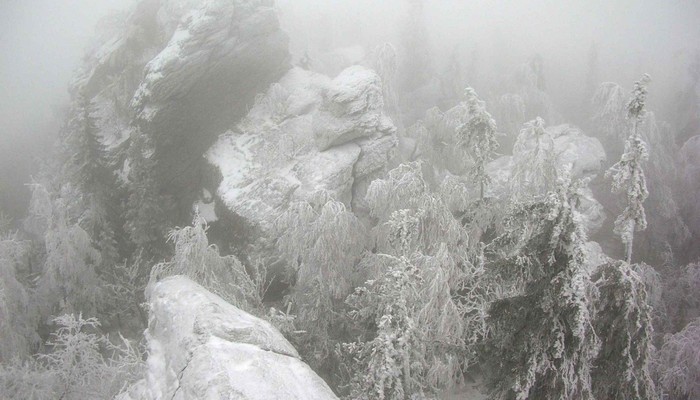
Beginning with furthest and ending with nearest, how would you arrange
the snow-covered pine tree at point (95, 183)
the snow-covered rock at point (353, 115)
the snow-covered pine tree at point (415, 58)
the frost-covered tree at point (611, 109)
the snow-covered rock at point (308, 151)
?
the snow-covered pine tree at point (415, 58), the frost-covered tree at point (611, 109), the snow-covered pine tree at point (95, 183), the snow-covered rock at point (353, 115), the snow-covered rock at point (308, 151)

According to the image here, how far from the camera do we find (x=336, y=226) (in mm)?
11555

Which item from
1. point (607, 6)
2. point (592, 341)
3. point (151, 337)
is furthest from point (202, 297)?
point (607, 6)

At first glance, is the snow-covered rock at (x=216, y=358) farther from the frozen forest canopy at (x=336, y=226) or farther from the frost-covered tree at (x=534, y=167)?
the frost-covered tree at (x=534, y=167)

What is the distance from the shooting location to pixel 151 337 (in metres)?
8.06

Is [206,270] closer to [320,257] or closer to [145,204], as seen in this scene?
[320,257]

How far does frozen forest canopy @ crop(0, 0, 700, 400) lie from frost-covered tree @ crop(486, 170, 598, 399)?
0.04m

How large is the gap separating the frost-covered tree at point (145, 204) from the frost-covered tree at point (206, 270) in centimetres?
606

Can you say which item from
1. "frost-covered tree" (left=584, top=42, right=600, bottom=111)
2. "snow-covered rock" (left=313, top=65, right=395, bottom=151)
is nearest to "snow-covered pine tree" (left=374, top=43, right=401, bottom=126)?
"snow-covered rock" (left=313, top=65, right=395, bottom=151)

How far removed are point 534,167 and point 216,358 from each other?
1066cm

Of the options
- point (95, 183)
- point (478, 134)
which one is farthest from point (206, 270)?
point (95, 183)

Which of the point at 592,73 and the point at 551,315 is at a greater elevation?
the point at 551,315

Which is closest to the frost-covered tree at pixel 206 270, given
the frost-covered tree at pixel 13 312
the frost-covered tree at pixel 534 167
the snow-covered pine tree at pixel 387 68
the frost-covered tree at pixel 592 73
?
the frost-covered tree at pixel 13 312

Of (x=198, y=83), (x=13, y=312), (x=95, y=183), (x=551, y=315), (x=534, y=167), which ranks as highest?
(x=198, y=83)

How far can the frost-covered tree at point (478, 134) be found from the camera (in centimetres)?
1115
